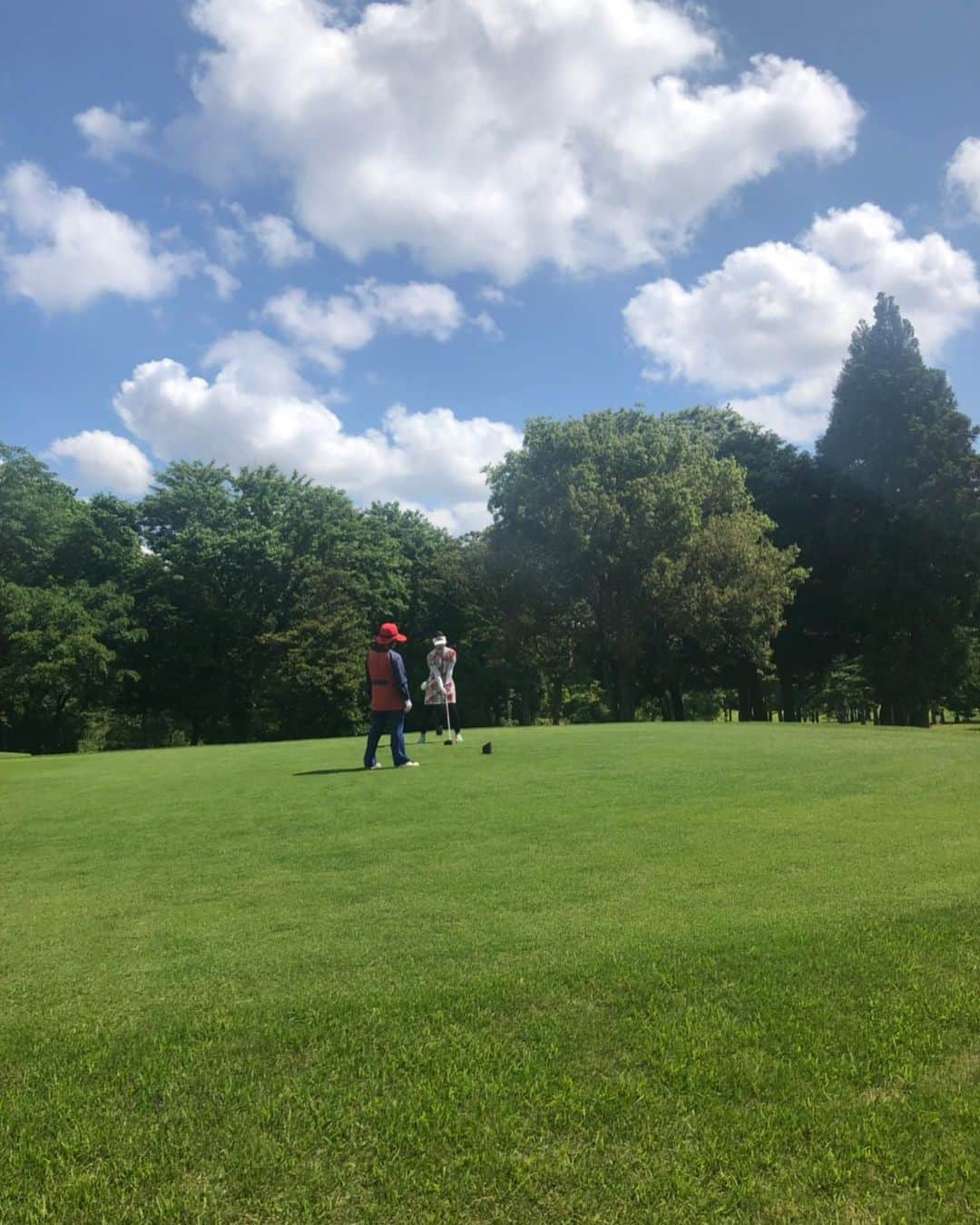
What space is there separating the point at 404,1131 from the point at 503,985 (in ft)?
3.87

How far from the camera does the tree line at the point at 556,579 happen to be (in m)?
42.9

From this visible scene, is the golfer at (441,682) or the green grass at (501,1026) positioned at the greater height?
the golfer at (441,682)

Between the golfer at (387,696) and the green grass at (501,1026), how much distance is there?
6.30 m

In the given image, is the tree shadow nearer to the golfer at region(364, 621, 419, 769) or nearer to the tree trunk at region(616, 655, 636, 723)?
the golfer at region(364, 621, 419, 769)

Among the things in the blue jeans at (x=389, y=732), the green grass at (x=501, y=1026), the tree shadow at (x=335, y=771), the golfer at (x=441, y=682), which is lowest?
the green grass at (x=501, y=1026)

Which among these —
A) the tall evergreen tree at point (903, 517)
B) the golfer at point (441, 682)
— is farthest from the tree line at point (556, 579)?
the golfer at point (441, 682)

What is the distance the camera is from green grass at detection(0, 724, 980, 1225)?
2.93 m

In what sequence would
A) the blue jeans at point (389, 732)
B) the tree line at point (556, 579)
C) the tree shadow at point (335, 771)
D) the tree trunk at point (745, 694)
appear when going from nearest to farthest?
1. the tree shadow at point (335, 771)
2. the blue jeans at point (389, 732)
3. the tree line at point (556, 579)
4. the tree trunk at point (745, 694)

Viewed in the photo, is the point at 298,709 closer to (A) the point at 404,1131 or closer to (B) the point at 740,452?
(B) the point at 740,452

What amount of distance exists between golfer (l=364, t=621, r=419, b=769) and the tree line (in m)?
27.6

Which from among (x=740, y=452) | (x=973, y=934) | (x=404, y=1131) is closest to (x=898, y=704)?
(x=740, y=452)

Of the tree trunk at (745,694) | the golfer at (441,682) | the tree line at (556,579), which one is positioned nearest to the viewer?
the golfer at (441,682)

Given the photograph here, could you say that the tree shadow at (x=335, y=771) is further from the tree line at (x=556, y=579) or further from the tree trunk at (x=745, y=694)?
the tree trunk at (x=745, y=694)

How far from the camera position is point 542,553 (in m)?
44.5
